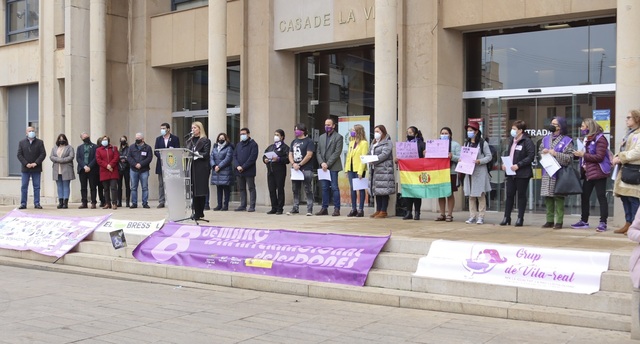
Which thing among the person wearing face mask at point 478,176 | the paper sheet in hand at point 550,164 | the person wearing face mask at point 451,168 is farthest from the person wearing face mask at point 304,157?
the paper sheet in hand at point 550,164

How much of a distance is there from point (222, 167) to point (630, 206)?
9.21m

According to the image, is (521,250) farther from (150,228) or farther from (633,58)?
(150,228)

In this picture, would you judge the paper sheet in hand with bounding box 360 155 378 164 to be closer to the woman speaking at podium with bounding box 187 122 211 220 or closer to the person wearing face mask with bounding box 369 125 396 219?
the person wearing face mask with bounding box 369 125 396 219

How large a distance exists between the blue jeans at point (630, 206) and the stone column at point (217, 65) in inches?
402

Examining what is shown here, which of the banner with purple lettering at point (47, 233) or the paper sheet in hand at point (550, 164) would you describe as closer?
the paper sheet in hand at point (550, 164)

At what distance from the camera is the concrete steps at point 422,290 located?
7.60m

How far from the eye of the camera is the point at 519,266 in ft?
27.3

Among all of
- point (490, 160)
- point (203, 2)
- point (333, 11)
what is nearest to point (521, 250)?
point (490, 160)

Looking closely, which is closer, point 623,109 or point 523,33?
point 623,109

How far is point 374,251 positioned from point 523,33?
867 cm

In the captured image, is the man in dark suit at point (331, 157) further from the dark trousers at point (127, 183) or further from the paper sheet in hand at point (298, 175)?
the dark trousers at point (127, 183)

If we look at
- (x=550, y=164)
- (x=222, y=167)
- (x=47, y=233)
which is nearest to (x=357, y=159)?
(x=222, y=167)

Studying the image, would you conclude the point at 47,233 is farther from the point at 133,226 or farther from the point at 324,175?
the point at 324,175

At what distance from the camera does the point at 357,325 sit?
770 centimetres
